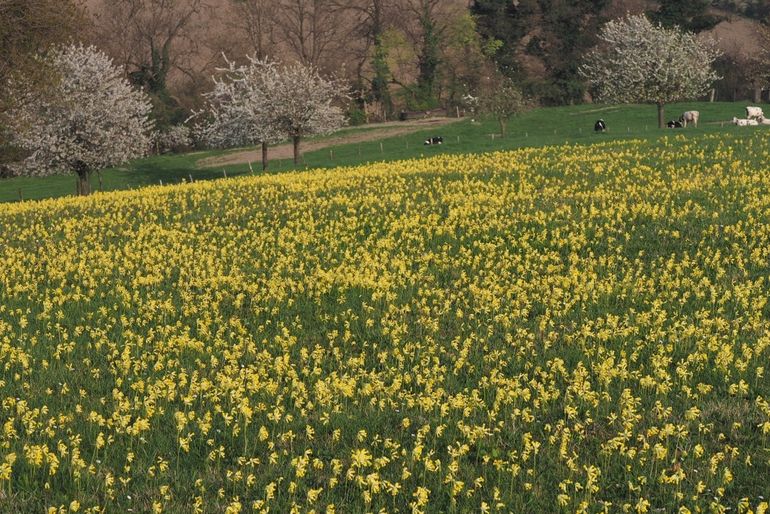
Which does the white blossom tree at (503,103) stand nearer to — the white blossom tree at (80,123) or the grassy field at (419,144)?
the grassy field at (419,144)

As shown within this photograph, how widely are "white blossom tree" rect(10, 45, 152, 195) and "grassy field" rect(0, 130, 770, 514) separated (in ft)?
93.7

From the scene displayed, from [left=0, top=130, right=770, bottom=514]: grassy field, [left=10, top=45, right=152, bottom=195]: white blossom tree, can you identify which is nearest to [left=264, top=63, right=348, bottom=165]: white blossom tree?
[left=10, top=45, right=152, bottom=195]: white blossom tree

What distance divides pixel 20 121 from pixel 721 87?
Answer: 3411 inches

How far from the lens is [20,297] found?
1577 cm

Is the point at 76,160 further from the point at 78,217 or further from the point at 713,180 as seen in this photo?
the point at 713,180

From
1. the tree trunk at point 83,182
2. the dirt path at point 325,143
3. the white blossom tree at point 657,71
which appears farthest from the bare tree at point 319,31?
the tree trunk at point 83,182

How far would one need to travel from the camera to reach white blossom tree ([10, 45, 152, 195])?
48250 mm

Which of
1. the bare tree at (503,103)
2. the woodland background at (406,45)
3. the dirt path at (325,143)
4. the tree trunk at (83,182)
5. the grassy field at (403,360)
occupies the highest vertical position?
the woodland background at (406,45)

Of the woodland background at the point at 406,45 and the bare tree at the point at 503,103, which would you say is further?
the woodland background at the point at 406,45

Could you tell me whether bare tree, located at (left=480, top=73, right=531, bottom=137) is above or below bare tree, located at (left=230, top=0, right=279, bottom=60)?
below

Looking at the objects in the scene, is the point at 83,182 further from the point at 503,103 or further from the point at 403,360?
the point at 403,360

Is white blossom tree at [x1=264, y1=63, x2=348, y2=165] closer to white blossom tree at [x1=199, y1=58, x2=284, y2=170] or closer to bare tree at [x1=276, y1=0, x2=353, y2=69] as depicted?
white blossom tree at [x1=199, y1=58, x2=284, y2=170]

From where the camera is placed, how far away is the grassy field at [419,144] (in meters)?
66.4

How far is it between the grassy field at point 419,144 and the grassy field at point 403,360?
141 feet
